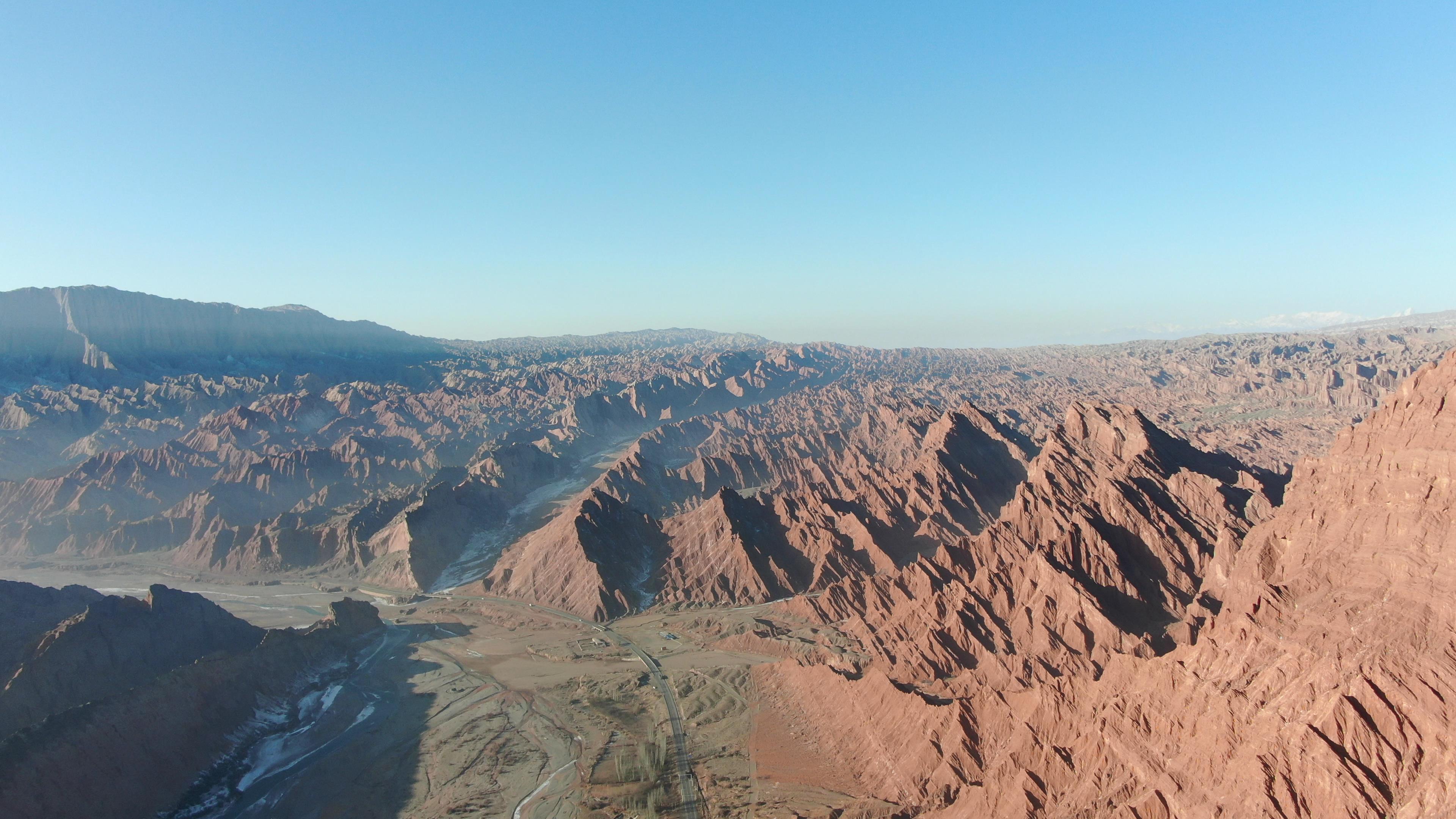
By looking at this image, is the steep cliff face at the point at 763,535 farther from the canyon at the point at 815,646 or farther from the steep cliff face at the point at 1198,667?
the steep cliff face at the point at 1198,667

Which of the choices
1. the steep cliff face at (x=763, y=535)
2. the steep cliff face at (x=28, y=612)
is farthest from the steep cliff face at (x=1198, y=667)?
the steep cliff face at (x=28, y=612)

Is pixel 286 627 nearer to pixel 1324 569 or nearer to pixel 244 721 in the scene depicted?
pixel 244 721

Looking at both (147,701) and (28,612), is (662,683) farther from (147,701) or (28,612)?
(28,612)

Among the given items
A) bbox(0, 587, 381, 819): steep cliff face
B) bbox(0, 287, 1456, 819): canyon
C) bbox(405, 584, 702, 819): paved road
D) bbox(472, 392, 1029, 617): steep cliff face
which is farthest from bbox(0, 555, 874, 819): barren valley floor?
bbox(472, 392, 1029, 617): steep cliff face

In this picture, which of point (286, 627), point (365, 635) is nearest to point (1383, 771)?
point (365, 635)

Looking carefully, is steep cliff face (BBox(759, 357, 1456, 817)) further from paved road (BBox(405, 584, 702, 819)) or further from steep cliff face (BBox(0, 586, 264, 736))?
steep cliff face (BBox(0, 586, 264, 736))

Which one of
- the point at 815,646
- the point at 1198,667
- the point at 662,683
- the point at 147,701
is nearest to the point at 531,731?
the point at 662,683

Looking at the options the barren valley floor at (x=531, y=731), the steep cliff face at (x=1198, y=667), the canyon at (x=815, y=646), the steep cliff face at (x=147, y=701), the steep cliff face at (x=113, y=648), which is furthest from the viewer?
the steep cliff face at (x=113, y=648)
